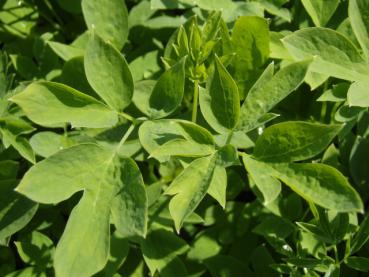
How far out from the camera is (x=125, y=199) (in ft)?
4.84

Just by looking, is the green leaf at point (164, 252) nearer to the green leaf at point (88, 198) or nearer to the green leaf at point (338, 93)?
the green leaf at point (88, 198)

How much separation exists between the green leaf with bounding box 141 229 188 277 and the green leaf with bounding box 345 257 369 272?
1.73ft

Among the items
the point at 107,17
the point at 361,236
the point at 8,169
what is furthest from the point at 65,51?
the point at 361,236

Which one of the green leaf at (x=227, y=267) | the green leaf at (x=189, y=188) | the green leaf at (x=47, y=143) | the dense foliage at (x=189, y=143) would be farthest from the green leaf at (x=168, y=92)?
the green leaf at (x=227, y=267)

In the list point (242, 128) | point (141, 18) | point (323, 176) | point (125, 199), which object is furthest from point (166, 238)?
point (141, 18)

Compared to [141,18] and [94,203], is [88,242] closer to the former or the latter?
[94,203]

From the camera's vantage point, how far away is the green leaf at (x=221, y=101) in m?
1.46

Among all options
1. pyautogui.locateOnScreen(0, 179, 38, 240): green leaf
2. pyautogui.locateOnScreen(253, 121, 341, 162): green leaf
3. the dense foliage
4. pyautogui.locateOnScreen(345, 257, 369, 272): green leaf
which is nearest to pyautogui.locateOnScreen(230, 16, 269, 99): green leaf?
the dense foliage

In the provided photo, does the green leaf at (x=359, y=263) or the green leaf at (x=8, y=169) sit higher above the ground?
the green leaf at (x=8, y=169)

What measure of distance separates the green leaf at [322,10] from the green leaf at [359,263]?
2.62 ft

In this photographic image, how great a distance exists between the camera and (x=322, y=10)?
1858mm

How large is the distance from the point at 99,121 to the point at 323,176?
26.2 inches

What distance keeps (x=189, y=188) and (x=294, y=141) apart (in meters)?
0.31

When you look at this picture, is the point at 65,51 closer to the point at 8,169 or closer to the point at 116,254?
the point at 8,169
